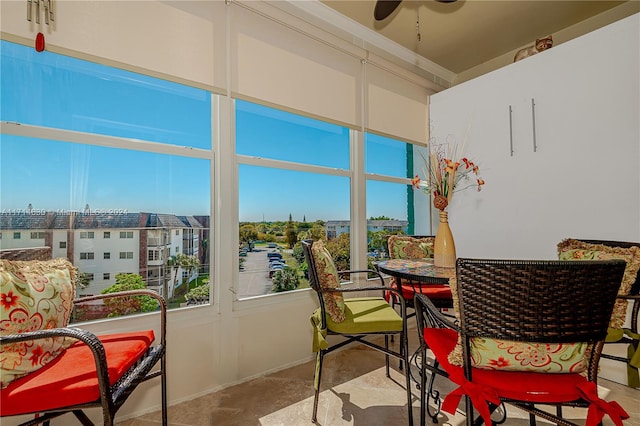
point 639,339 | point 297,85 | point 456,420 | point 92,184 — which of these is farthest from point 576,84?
point 92,184

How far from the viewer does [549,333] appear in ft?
3.09

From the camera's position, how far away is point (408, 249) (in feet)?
8.72

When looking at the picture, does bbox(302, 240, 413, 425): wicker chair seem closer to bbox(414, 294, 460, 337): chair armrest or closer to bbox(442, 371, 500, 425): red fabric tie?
bbox(414, 294, 460, 337): chair armrest

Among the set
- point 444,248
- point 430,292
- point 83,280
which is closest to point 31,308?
point 83,280

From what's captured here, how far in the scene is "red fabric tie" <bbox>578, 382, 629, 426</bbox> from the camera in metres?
0.90

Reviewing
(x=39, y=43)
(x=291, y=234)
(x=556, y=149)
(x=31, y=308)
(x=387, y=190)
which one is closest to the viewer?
(x=31, y=308)

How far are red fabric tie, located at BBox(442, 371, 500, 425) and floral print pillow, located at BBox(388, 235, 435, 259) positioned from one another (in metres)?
1.61

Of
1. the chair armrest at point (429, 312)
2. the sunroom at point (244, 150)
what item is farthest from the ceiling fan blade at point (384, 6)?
the chair armrest at point (429, 312)

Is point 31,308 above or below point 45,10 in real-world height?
below

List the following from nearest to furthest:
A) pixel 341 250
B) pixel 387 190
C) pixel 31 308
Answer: pixel 31 308, pixel 341 250, pixel 387 190

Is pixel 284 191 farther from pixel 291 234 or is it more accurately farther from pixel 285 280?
pixel 285 280

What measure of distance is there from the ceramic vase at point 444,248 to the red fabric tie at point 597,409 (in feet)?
3.40

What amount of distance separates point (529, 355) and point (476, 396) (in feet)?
0.73

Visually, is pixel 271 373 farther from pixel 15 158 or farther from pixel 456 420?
pixel 15 158
